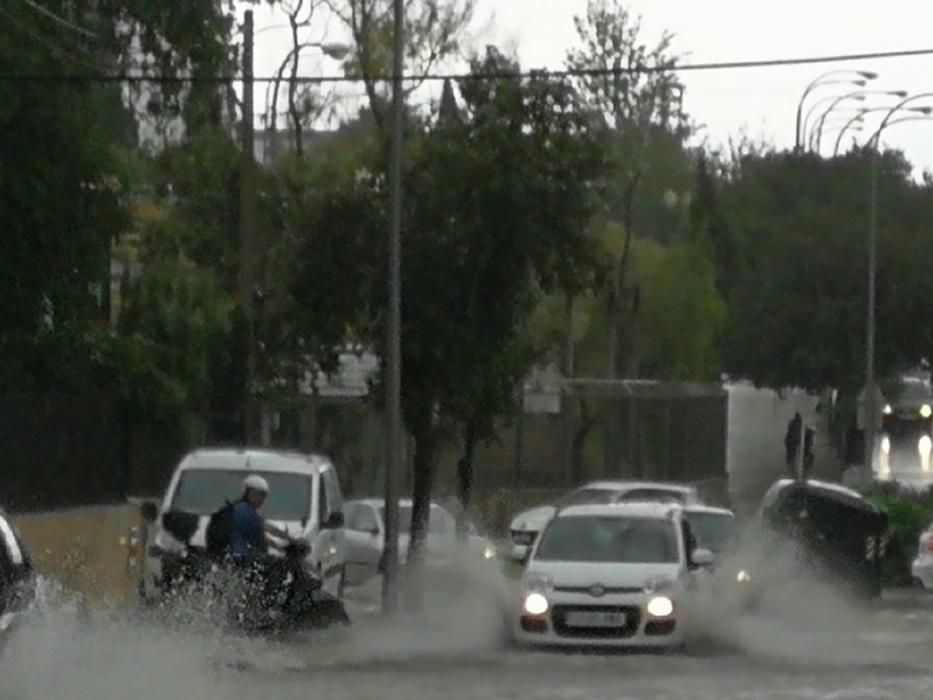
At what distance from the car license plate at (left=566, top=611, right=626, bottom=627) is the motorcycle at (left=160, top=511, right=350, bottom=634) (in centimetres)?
249

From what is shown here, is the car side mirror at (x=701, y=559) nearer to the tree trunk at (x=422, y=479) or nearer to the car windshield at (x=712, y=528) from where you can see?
the car windshield at (x=712, y=528)

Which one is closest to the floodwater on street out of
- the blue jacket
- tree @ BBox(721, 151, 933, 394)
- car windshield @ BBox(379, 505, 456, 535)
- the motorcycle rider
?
the motorcycle rider

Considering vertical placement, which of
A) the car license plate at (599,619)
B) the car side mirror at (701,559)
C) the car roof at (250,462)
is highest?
the car roof at (250,462)

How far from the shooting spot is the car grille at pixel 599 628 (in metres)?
25.2

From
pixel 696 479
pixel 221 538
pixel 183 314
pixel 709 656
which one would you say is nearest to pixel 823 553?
pixel 183 314

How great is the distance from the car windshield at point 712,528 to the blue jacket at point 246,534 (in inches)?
362

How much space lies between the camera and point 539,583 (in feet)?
83.5

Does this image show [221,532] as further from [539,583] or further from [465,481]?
[465,481]

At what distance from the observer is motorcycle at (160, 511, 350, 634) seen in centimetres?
2481

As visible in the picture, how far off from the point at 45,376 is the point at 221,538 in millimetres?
8806

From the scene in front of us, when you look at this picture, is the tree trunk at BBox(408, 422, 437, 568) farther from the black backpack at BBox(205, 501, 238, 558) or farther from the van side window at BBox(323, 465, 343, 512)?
the black backpack at BBox(205, 501, 238, 558)

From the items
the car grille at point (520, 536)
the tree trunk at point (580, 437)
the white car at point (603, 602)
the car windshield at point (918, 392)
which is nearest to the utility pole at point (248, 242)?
the car grille at point (520, 536)

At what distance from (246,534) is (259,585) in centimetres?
65

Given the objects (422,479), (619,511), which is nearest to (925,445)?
(422,479)
